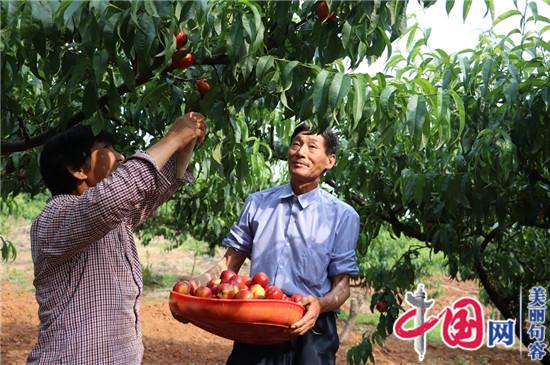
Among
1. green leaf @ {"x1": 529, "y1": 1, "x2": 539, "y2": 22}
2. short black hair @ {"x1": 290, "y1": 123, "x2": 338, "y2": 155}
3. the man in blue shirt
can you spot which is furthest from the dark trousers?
green leaf @ {"x1": 529, "y1": 1, "x2": 539, "y2": 22}

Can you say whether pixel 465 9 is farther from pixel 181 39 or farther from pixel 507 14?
pixel 181 39

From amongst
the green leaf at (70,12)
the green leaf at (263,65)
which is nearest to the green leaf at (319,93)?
the green leaf at (263,65)

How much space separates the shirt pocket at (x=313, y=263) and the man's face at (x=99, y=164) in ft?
2.22

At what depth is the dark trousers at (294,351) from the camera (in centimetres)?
205

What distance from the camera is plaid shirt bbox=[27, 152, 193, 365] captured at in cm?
149

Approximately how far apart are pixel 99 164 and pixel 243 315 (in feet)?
1.78

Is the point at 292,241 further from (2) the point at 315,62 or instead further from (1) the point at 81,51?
(1) the point at 81,51

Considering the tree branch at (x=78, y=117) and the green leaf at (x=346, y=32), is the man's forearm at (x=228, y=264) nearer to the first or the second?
the tree branch at (x=78, y=117)

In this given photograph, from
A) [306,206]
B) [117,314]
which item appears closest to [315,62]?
[306,206]

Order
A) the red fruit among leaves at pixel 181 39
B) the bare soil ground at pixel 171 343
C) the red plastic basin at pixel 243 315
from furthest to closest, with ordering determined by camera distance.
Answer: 1. the bare soil ground at pixel 171 343
2. the red plastic basin at pixel 243 315
3. the red fruit among leaves at pixel 181 39

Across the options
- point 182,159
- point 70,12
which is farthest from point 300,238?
point 70,12

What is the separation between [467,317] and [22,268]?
10.4 meters

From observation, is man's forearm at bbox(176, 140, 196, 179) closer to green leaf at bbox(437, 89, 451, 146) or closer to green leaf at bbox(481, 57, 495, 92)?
green leaf at bbox(437, 89, 451, 146)

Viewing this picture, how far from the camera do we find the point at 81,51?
1586mm
